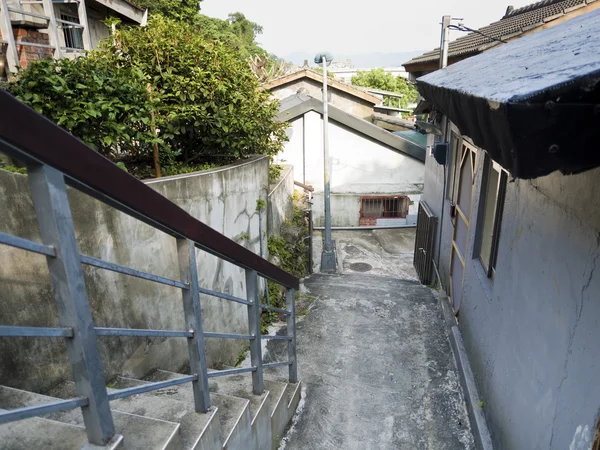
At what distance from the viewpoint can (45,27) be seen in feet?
23.6

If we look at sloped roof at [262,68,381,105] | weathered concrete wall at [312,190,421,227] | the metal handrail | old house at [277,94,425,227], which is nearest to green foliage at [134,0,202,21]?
sloped roof at [262,68,381,105]

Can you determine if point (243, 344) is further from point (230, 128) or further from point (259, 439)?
point (230, 128)

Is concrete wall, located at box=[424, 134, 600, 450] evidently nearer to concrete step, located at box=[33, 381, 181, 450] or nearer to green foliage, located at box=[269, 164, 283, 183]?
concrete step, located at box=[33, 381, 181, 450]

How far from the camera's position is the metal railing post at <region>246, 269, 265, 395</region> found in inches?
95.7

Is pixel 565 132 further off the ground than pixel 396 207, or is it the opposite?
pixel 565 132

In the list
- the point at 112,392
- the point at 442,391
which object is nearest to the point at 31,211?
the point at 112,392

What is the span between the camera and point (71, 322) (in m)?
1.08

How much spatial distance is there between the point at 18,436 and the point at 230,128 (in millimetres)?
4070

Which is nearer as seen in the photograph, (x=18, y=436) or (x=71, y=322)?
(x=71, y=322)

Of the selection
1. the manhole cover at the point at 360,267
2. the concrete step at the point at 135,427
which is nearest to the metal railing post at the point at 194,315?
the concrete step at the point at 135,427

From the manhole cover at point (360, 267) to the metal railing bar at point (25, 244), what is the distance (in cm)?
908

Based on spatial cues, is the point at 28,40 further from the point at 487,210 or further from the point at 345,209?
the point at 345,209

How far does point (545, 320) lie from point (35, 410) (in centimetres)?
245

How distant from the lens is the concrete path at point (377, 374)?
345 cm
